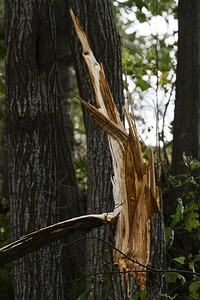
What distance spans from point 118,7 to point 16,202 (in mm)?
3136

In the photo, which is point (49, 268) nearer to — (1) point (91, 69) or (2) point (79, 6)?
(1) point (91, 69)

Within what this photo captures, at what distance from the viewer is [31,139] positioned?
582 cm

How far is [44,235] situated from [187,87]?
384 cm

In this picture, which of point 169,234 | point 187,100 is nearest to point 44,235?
point 169,234

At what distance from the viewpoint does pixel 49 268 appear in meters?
5.79

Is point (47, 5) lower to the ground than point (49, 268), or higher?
higher

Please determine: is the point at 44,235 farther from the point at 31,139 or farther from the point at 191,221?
the point at 31,139

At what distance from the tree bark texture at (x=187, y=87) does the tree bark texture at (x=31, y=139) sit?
1.86m

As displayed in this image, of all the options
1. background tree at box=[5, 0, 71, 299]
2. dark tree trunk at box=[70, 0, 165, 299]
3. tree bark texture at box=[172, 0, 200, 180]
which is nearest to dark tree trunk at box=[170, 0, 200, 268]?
tree bark texture at box=[172, 0, 200, 180]

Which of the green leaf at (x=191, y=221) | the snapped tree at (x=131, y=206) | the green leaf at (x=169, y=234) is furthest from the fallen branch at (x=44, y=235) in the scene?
the green leaf at (x=191, y=221)

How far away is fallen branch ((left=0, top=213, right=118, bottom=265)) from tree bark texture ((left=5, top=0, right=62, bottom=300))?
200cm

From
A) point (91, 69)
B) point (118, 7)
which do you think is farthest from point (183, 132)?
point (91, 69)

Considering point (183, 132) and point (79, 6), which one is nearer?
point (79, 6)

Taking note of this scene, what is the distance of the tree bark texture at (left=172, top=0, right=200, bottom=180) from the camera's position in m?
6.90
